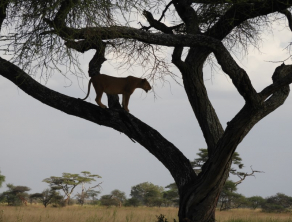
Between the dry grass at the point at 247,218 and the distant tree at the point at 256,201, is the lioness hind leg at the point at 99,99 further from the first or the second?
the distant tree at the point at 256,201

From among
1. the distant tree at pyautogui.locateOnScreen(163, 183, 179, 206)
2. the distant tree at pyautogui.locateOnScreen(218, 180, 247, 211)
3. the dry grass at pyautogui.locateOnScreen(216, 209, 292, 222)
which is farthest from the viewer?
the distant tree at pyautogui.locateOnScreen(163, 183, 179, 206)

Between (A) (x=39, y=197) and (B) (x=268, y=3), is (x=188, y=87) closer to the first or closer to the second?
(B) (x=268, y=3)

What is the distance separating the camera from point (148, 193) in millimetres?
30422

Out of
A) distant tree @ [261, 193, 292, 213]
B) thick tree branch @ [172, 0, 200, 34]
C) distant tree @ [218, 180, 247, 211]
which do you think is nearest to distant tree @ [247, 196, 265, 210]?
distant tree @ [261, 193, 292, 213]

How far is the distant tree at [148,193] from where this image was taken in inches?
1164

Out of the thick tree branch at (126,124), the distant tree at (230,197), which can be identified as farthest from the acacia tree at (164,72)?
the distant tree at (230,197)

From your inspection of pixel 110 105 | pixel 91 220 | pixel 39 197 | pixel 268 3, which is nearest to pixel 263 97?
pixel 268 3

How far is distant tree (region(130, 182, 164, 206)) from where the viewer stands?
29.6m

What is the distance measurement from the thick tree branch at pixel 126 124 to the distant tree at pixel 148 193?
22.7 metres

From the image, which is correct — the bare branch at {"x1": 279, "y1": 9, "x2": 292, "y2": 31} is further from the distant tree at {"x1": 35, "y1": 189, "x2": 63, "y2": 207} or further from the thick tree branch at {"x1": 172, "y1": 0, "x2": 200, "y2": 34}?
the distant tree at {"x1": 35, "y1": 189, "x2": 63, "y2": 207}

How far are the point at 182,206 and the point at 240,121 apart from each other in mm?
1785

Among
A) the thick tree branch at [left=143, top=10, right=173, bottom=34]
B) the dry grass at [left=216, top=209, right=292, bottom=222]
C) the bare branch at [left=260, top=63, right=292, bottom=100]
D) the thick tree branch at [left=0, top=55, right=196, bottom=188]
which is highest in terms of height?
the thick tree branch at [left=143, top=10, right=173, bottom=34]

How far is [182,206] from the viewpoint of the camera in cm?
729

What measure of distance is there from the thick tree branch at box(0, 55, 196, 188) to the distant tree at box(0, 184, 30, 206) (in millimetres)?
23165
